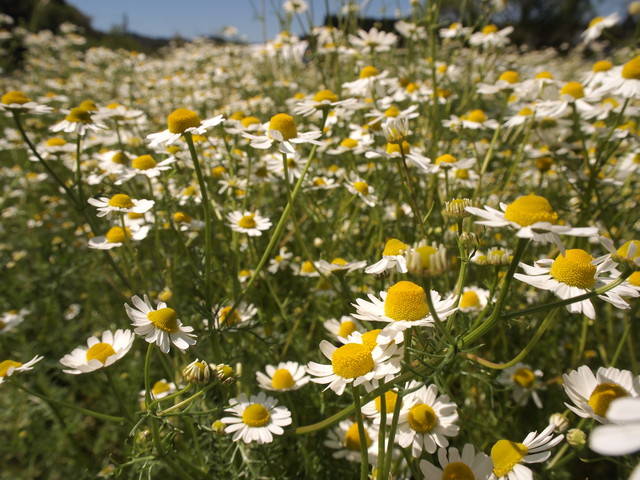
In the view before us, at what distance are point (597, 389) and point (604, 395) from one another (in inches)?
0.9

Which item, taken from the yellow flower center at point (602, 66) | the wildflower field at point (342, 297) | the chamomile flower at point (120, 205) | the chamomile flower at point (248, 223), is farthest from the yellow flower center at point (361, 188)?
the yellow flower center at point (602, 66)

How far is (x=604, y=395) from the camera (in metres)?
0.86

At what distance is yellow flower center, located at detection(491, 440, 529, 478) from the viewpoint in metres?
0.85

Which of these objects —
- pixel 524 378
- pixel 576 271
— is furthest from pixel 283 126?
pixel 524 378

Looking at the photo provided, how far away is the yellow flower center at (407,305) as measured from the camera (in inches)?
33.5

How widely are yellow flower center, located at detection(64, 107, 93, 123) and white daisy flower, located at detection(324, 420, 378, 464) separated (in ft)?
4.40

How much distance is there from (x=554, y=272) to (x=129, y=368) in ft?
6.41

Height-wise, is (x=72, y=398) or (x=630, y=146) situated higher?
(x=630, y=146)

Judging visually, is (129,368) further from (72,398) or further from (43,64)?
(43,64)

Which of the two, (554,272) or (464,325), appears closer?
(554,272)

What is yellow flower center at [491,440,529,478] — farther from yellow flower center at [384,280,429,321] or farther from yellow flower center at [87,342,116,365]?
yellow flower center at [87,342,116,365]

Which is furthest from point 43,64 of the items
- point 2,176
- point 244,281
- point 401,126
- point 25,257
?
point 401,126

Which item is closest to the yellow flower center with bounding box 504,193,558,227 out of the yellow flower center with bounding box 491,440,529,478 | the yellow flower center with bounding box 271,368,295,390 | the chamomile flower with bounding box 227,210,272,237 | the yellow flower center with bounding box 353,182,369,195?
the yellow flower center with bounding box 491,440,529,478

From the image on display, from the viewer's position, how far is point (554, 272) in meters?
0.93
